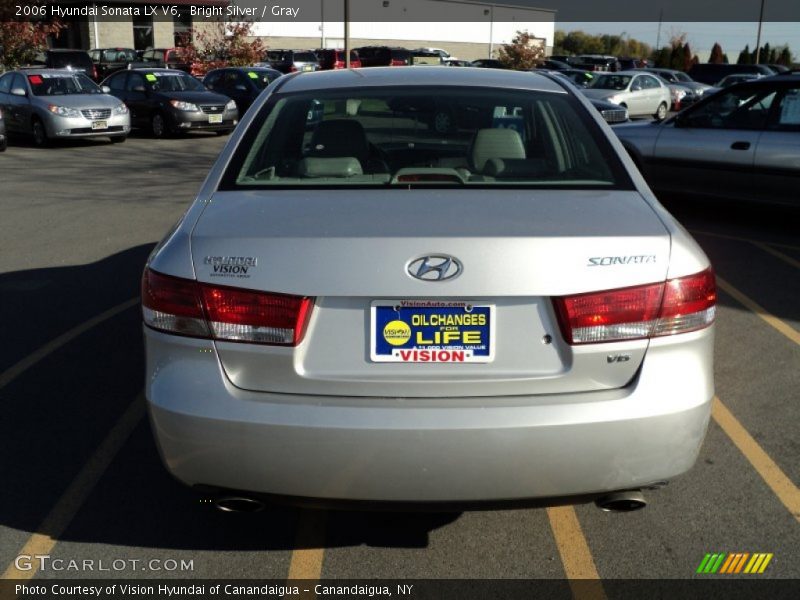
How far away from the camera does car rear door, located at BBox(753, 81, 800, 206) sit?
9.09 metres

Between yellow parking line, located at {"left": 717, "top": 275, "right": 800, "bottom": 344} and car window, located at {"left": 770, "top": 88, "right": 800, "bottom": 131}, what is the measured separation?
8.32 feet

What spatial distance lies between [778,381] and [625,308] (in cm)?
281

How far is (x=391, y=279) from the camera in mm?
2812

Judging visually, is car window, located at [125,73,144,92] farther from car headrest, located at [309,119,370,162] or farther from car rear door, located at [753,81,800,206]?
car headrest, located at [309,119,370,162]

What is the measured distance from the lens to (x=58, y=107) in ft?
59.6

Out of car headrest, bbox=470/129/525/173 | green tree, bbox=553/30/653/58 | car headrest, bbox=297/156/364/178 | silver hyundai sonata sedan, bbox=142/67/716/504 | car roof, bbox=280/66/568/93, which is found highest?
car roof, bbox=280/66/568/93

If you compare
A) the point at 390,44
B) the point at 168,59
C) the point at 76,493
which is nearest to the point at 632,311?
the point at 76,493

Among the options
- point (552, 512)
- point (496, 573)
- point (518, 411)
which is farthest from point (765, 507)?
point (518, 411)

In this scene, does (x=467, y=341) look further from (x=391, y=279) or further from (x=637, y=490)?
(x=637, y=490)

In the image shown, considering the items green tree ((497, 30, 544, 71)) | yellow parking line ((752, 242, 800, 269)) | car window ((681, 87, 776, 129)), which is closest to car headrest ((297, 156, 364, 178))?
yellow parking line ((752, 242, 800, 269))

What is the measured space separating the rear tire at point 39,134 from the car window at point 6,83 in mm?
1515

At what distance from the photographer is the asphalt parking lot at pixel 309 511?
3.41 metres

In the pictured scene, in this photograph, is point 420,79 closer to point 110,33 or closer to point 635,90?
point 635,90

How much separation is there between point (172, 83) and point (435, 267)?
1985cm
